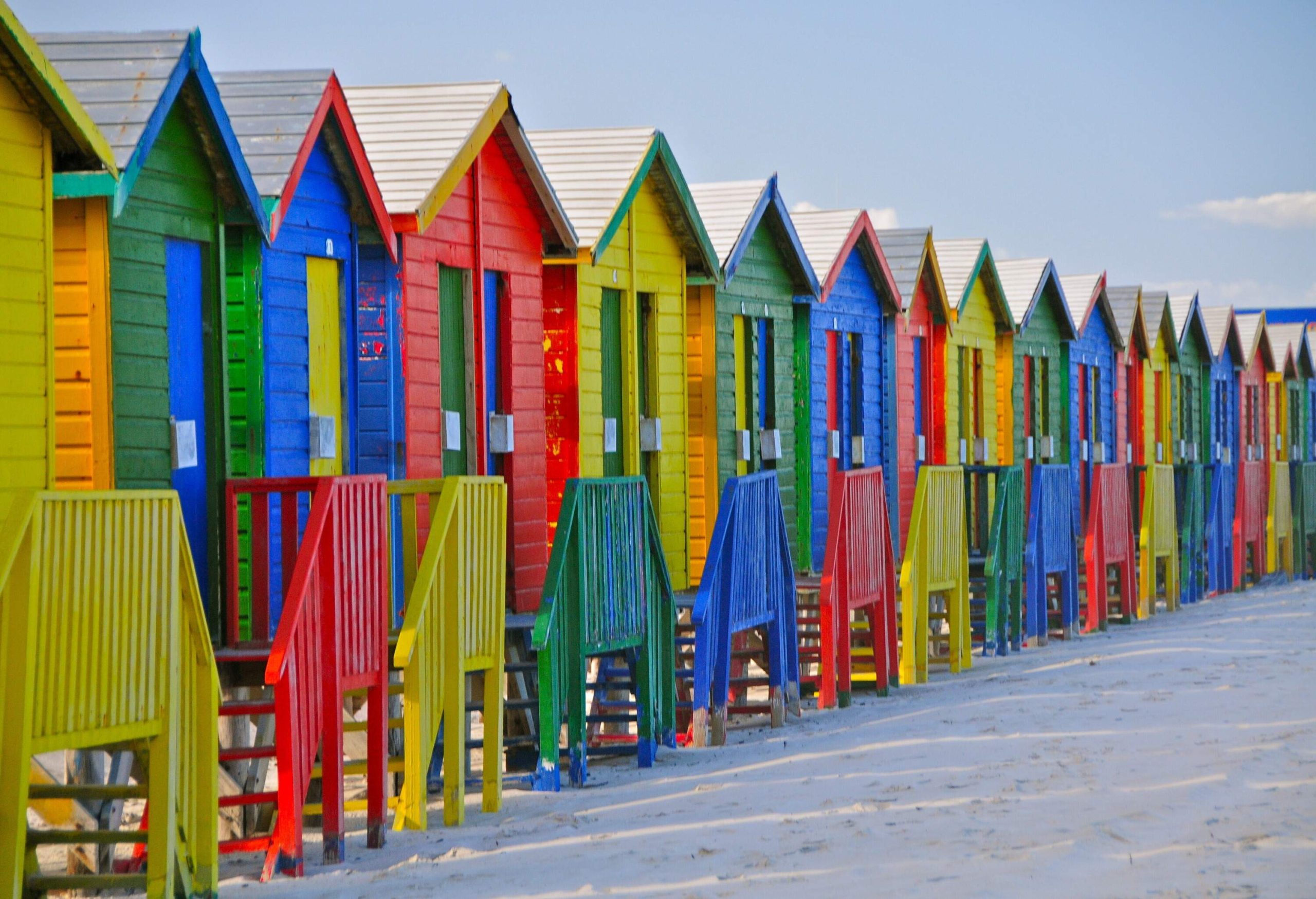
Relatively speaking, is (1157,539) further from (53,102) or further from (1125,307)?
(53,102)

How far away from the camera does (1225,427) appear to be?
3269 cm

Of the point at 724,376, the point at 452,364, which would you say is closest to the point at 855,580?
the point at 724,376

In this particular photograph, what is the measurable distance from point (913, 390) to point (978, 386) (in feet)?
8.21

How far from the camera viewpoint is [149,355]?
326 inches

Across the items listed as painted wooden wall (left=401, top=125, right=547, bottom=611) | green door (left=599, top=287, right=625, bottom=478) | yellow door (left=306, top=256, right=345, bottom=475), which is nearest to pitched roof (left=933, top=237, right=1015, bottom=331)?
green door (left=599, top=287, right=625, bottom=478)

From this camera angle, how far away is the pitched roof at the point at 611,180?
40.3 feet

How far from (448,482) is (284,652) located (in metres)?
1.50

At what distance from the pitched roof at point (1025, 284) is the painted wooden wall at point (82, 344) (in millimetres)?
14535

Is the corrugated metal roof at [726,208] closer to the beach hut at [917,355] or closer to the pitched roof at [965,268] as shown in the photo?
the beach hut at [917,355]

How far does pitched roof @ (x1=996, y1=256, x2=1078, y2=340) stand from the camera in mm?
21484

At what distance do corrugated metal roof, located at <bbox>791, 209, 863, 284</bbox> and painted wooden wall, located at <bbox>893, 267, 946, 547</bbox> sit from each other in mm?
1613

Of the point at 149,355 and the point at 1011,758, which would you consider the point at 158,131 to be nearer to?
the point at 149,355

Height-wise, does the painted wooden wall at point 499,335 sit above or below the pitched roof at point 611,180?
below

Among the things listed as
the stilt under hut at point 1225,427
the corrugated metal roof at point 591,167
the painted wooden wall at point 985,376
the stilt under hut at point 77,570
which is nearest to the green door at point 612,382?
the corrugated metal roof at point 591,167
